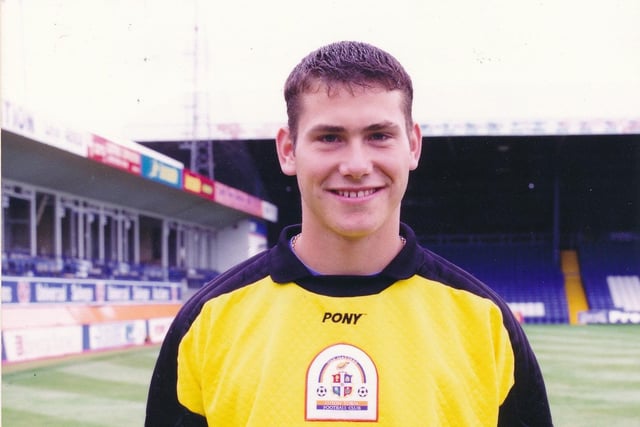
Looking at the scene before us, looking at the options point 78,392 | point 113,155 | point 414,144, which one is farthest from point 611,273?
point 414,144

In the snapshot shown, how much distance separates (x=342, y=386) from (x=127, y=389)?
24.7ft

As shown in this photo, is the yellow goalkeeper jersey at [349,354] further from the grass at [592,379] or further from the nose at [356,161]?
the grass at [592,379]

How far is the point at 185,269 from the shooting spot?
24.3 meters

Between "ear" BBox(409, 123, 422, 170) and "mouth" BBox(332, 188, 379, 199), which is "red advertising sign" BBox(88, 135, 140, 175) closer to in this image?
"ear" BBox(409, 123, 422, 170)

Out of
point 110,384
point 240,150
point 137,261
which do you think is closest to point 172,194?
point 137,261

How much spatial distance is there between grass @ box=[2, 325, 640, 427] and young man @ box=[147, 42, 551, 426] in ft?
17.0

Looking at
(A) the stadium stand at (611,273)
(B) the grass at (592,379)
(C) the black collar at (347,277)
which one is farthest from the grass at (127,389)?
(A) the stadium stand at (611,273)

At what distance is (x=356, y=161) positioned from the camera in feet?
6.30

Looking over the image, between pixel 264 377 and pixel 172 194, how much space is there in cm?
2035

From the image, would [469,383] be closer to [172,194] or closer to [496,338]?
[496,338]

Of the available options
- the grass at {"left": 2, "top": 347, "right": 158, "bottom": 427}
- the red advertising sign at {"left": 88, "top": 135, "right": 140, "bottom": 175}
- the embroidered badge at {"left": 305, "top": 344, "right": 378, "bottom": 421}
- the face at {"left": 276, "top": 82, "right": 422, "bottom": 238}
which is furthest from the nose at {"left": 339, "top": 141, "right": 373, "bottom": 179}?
the red advertising sign at {"left": 88, "top": 135, "right": 140, "bottom": 175}

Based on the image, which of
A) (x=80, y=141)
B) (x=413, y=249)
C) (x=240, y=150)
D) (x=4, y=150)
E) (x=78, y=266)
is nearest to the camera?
(x=413, y=249)

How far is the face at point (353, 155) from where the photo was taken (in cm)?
193

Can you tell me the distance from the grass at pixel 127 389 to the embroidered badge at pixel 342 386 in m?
5.30
